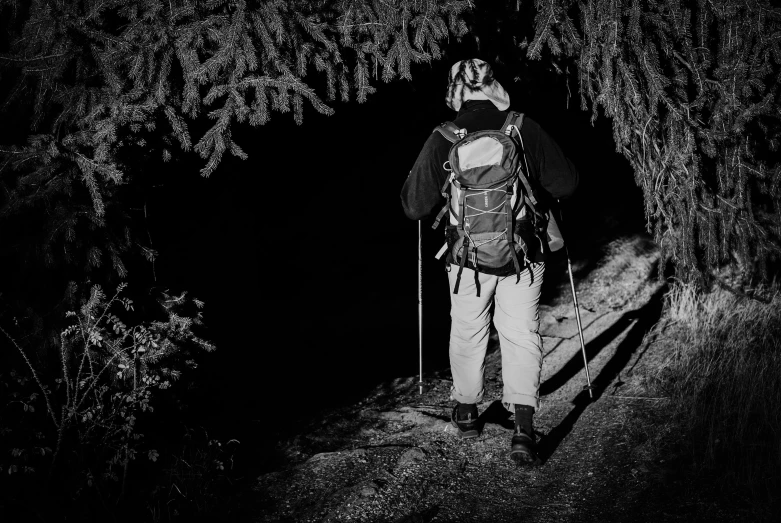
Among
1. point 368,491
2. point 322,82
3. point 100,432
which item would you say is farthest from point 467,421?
point 322,82

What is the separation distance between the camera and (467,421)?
446cm

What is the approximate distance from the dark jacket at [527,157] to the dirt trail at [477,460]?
128 cm

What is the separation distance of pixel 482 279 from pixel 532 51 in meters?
1.59

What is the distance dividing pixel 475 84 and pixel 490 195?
722mm

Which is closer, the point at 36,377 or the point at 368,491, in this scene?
the point at 36,377

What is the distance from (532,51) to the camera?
4.32m

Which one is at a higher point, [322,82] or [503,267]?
[322,82]

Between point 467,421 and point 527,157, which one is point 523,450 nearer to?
point 467,421

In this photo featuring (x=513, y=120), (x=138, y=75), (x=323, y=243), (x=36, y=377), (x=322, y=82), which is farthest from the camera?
(x=323, y=243)

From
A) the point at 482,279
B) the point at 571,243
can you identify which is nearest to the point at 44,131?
the point at 482,279

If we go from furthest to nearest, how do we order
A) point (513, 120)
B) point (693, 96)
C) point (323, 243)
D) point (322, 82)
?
1. point (323, 243)
2. point (322, 82)
3. point (693, 96)
4. point (513, 120)

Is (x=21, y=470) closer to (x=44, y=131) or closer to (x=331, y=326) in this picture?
(x=44, y=131)

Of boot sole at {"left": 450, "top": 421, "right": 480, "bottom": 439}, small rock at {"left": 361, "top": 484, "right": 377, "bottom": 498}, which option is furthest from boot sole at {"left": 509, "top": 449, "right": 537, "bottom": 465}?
small rock at {"left": 361, "top": 484, "right": 377, "bottom": 498}

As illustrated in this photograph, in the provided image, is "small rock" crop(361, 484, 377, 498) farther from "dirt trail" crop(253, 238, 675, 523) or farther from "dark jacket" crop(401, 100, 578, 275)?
"dark jacket" crop(401, 100, 578, 275)
